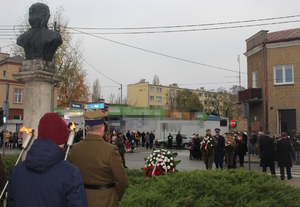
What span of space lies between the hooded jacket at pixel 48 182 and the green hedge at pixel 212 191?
190cm

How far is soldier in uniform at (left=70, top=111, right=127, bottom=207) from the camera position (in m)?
3.11

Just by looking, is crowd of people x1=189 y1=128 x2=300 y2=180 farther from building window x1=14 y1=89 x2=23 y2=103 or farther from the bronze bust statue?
building window x1=14 y1=89 x2=23 y2=103

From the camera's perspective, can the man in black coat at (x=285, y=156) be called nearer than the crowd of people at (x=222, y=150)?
Yes

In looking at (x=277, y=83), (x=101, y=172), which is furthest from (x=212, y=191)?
(x=277, y=83)

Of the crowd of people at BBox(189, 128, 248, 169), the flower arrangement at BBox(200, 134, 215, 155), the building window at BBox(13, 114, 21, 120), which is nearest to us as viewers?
the flower arrangement at BBox(200, 134, 215, 155)

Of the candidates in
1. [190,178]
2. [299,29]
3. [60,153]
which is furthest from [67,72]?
[60,153]

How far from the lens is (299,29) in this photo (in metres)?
24.3

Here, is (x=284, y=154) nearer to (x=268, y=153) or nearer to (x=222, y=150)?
(x=268, y=153)

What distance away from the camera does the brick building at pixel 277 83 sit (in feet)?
72.2

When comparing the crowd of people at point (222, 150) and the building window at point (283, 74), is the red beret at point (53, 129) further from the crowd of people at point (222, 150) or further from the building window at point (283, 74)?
the building window at point (283, 74)

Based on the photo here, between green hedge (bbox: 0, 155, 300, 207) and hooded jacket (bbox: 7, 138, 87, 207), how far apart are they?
1.90 meters

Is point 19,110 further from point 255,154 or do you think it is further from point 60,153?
point 60,153

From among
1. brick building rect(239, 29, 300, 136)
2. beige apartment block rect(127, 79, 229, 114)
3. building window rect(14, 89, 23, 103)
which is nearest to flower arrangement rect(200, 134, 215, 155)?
brick building rect(239, 29, 300, 136)

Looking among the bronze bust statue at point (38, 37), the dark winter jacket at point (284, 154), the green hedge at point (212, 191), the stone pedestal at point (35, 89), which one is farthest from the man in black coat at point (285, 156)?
the bronze bust statue at point (38, 37)
